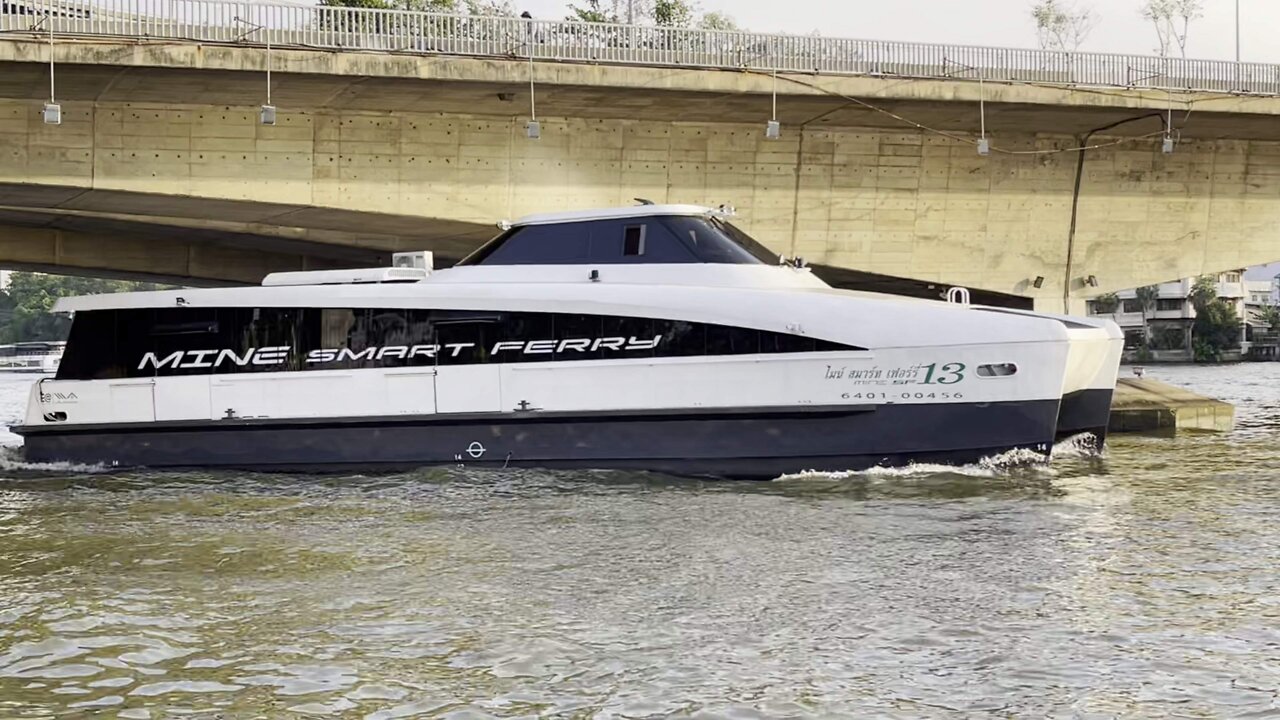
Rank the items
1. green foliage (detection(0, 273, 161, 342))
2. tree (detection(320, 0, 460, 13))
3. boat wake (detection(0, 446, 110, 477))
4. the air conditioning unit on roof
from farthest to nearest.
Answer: green foliage (detection(0, 273, 161, 342)) < tree (detection(320, 0, 460, 13)) < the air conditioning unit on roof < boat wake (detection(0, 446, 110, 477))

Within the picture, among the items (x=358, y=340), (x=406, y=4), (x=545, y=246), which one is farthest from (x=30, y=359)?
(x=545, y=246)

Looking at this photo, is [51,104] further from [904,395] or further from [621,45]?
[904,395]

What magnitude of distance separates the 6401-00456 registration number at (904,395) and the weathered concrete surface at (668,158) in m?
8.46

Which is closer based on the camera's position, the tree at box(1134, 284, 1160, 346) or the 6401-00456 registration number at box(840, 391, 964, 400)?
the 6401-00456 registration number at box(840, 391, 964, 400)

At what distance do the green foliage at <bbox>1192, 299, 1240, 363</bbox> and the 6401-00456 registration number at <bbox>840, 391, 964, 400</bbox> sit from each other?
75.4 m

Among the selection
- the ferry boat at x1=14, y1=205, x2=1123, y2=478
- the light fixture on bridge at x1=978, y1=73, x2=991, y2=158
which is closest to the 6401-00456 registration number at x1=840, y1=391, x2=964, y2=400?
the ferry boat at x1=14, y1=205, x2=1123, y2=478

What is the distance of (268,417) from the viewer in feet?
47.2

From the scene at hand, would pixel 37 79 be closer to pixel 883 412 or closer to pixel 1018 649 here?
pixel 883 412

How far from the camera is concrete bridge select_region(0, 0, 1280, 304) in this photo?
18.5m

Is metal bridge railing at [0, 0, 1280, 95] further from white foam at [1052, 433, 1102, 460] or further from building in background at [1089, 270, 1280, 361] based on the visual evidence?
building in background at [1089, 270, 1280, 361]

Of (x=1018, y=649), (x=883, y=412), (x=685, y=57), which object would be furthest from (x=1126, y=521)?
(x=685, y=57)

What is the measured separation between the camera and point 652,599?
7785mm

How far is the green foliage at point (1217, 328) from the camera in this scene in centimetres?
8319

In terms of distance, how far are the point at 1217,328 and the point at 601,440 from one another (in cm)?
7833
